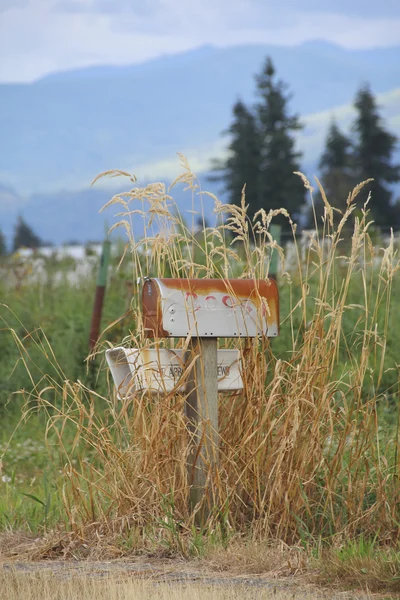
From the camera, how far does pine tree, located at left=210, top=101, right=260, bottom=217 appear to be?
2068 inches

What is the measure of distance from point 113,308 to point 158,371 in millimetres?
5888

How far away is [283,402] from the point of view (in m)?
4.38

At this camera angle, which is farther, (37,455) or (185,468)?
(37,455)

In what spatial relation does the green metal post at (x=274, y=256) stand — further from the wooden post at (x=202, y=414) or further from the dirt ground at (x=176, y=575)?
the dirt ground at (x=176, y=575)

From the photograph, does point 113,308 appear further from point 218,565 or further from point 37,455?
point 218,565

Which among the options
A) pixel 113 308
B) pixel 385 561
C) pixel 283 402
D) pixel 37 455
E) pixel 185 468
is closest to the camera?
pixel 385 561

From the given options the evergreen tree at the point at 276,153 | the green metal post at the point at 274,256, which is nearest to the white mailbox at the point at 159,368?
the green metal post at the point at 274,256

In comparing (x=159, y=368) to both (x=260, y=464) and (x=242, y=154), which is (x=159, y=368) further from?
(x=242, y=154)

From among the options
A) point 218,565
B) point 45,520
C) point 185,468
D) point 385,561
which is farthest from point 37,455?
point 385,561

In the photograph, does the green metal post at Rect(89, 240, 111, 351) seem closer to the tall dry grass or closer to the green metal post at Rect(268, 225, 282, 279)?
the green metal post at Rect(268, 225, 282, 279)

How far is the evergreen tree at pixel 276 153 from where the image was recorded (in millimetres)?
49594

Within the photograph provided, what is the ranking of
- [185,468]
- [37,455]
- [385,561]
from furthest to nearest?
1. [37,455]
2. [185,468]
3. [385,561]

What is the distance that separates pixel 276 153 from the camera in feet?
174

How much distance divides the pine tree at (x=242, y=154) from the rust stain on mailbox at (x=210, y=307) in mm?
46837
